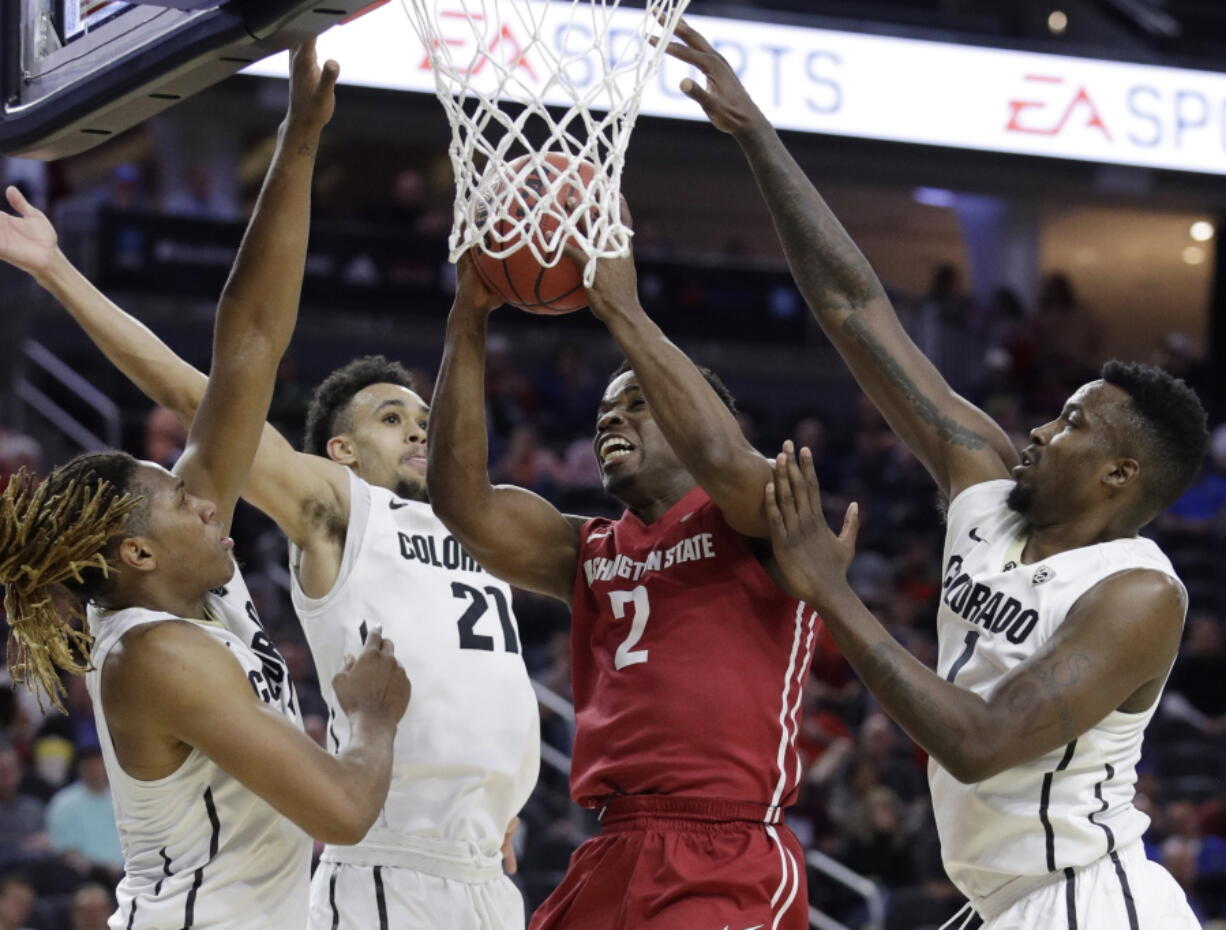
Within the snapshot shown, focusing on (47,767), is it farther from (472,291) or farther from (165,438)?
(472,291)

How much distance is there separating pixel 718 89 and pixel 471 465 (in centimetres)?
95

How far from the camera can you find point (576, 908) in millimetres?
3410

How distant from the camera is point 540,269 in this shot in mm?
3391

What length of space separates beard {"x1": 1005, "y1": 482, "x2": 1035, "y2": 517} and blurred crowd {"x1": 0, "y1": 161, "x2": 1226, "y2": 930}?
13.6 feet

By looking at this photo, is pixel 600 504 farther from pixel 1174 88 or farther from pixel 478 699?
pixel 478 699

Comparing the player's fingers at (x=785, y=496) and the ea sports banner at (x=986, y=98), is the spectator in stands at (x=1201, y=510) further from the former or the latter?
the player's fingers at (x=785, y=496)

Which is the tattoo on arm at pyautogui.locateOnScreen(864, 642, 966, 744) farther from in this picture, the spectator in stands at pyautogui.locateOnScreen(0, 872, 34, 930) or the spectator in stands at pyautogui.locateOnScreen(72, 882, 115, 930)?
the spectator in stands at pyautogui.locateOnScreen(0, 872, 34, 930)

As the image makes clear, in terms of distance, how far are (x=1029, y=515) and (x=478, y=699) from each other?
1.40 m

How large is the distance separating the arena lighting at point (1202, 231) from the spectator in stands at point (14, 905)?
43.3 ft

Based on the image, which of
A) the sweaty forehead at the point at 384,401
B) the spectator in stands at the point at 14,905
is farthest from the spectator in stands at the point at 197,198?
the sweaty forehead at the point at 384,401

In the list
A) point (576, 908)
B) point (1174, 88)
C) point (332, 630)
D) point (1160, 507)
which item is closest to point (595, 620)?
point (576, 908)

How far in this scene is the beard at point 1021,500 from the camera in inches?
141

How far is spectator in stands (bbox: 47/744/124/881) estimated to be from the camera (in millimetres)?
7176

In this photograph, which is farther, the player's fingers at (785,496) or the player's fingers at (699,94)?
the player's fingers at (699,94)
